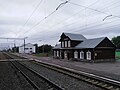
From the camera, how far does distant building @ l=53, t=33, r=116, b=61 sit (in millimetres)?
36344

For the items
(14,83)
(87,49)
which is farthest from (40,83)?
(87,49)

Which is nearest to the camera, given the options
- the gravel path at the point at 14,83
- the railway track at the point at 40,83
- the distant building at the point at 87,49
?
the railway track at the point at 40,83

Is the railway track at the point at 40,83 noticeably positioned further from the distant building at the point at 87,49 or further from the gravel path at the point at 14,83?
the distant building at the point at 87,49

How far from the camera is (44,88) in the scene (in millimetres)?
10977

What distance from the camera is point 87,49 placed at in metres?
37.5

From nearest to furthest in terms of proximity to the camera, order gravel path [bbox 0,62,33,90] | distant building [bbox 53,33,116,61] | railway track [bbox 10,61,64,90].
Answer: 1. railway track [bbox 10,61,64,90]
2. gravel path [bbox 0,62,33,90]
3. distant building [bbox 53,33,116,61]

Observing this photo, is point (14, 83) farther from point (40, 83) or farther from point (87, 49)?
point (87, 49)

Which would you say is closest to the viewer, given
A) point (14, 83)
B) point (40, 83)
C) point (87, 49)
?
point (40, 83)

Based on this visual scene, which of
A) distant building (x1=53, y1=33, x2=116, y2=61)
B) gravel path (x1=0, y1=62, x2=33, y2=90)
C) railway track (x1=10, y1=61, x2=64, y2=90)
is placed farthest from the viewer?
distant building (x1=53, y1=33, x2=116, y2=61)

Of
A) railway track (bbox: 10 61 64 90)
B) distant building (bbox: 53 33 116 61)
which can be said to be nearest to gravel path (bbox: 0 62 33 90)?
railway track (bbox: 10 61 64 90)

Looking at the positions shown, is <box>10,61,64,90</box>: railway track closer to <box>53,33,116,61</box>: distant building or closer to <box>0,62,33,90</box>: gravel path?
<box>0,62,33,90</box>: gravel path

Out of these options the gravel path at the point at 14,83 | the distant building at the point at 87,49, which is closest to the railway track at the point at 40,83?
the gravel path at the point at 14,83

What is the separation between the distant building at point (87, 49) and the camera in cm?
3634

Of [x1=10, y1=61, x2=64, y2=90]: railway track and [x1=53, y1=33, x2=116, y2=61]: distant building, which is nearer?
[x1=10, y1=61, x2=64, y2=90]: railway track
